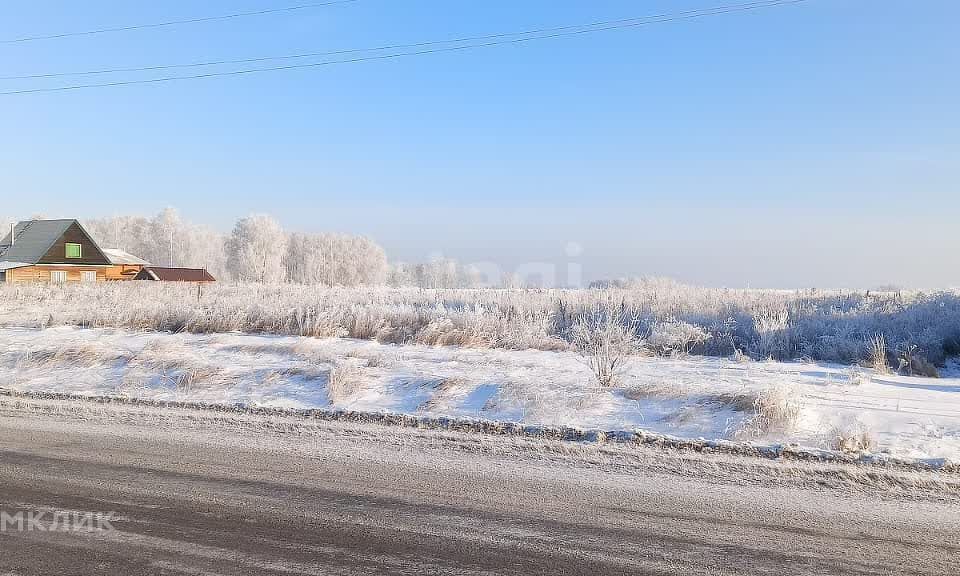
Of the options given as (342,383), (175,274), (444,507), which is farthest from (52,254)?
(444,507)

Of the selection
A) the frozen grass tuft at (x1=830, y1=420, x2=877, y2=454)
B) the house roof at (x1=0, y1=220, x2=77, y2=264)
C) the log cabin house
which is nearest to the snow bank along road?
the frozen grass tuft at (x1=830, y1=420, x2=877, y2=454)

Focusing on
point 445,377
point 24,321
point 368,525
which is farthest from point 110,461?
point 24,321

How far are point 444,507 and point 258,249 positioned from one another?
8539 centimetres

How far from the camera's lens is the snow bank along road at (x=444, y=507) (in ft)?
13.3

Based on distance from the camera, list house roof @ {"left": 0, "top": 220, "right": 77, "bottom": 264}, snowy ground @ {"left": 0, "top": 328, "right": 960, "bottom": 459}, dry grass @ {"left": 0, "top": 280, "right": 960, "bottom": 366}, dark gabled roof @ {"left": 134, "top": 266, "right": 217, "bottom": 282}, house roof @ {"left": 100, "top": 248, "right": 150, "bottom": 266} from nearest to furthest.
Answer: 1. snowy ground @ {"left": 0, "top": 328, "right": 960, "bottom": 459}
2. dry grass @ {"left": 0, "top": 280, "right": 960, "bottom": 366}
3. house roof @ {"left": 0, "top": 220, "right": 77, "bottom": 264}
4. house roof @ {"left": 100, "top": 248, "right": 150, "bottom": 266}
5. dark gabled roof @ {"left": 134, "top": 266, "right": 217, "bottom": 282}

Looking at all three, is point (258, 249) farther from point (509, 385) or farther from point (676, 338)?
point (509, 385)

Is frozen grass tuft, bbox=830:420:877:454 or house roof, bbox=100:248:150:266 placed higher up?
house roof, bbox=100:248:150:266

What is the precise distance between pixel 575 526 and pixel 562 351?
33.3ft

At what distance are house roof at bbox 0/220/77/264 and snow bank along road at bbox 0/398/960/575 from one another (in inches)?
2206

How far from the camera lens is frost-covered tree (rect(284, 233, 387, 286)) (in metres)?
90.9

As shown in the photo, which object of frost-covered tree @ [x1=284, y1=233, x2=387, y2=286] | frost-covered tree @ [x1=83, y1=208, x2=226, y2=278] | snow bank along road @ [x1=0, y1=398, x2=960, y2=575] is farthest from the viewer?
frost-covered tree @ [x1=83, y1=208, x2=226, y2=278]

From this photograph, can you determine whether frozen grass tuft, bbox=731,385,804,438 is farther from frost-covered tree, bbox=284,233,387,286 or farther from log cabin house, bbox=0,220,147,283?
frost-covered tree, bbox=284,233,387,286

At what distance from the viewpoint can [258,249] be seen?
279 ft

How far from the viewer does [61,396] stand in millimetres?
9680
